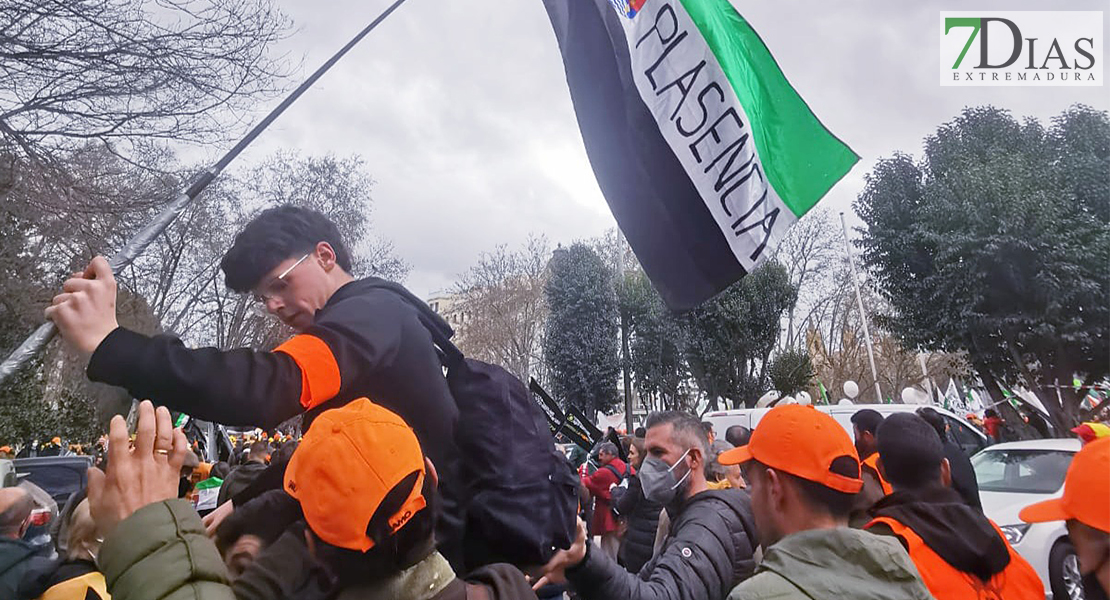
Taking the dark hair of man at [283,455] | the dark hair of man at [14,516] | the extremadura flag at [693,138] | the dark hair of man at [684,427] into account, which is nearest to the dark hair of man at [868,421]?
the dark hair of man at [684,427]

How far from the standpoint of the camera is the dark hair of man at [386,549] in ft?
5.05

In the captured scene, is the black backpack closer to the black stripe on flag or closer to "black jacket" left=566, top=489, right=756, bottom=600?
"black jacket" left=566, top=489, right=756, bottom=600

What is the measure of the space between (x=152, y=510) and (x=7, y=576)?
143 centimetres

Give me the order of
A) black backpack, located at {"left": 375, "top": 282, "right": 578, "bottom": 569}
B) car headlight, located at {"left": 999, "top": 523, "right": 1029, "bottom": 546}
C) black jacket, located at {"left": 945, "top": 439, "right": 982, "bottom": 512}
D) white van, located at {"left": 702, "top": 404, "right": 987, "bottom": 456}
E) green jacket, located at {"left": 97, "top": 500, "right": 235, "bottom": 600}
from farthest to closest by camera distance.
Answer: white van, located at {"left": 702, "top": 404, "right": 987, "bottom": 456} < car headlight, located at {"left": 999, "top": 523, "right": 1029, "bottom": 546} < black jacket, located at {"left": 945, "top": 439, "right": 982, "bottom": 512} < black backpack, located at {"left": 375, "top": 282, "right": 578, "bottom": 569} < green jacket, located at {"left": 97, "top": 500, "right": 235, "bottom": 600}

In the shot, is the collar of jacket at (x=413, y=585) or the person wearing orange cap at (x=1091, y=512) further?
the person wearing orange cap at (x=1091, y=512)

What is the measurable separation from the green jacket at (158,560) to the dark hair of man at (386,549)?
0.22 metres

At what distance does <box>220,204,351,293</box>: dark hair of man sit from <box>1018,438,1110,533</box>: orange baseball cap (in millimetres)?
2120

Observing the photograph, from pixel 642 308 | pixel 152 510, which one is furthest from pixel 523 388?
pixel 642 308

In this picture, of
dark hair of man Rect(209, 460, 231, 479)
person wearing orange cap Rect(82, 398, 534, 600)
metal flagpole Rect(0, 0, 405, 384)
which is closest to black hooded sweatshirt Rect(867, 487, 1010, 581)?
person wearing orange cap Rect(82, 398, 534, 600)

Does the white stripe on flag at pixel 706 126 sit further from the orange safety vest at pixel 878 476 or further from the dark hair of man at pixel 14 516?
the dark hair of man at pixel 14 516

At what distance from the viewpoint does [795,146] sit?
3.19 metres

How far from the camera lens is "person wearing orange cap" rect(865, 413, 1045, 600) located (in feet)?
8.77

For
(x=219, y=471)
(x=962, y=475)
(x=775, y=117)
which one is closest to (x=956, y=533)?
(x=775, y=117)

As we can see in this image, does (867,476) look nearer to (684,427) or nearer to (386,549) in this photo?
(684,427)
